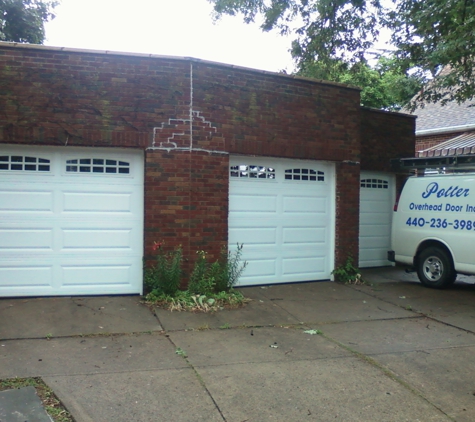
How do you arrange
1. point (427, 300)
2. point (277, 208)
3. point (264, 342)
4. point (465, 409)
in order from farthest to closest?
point (277, 208)
point (427, 300)
point (264, 342)
point (465, 409)

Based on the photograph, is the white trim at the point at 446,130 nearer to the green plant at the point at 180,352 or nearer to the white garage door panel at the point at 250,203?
the white garage door panel at the point at 250,203

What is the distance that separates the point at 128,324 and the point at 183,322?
72cm

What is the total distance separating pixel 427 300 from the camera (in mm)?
8625

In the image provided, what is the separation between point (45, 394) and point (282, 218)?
5717mm

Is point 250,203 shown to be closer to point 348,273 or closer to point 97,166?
point 348,273

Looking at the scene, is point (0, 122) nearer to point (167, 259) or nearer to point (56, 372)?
point (167, 259)

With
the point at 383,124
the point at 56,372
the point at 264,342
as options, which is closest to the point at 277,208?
the point at 264,342

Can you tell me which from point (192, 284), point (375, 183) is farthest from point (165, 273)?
point (375, 183)

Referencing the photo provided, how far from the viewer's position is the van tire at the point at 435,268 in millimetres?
9391

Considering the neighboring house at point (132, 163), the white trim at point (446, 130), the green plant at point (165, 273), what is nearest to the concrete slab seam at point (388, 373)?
the green plant at point (165, 273)

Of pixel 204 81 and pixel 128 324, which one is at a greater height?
pixel 204 81

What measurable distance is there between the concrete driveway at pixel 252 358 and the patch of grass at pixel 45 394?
0.23ft

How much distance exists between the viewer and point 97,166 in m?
7.96

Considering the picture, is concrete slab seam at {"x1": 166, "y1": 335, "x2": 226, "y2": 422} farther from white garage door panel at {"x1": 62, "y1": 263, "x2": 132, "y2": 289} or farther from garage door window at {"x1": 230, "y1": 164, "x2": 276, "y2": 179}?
garage door window at {"x1": 230, "y1": 164, "x2": 276, "y2": 179}
